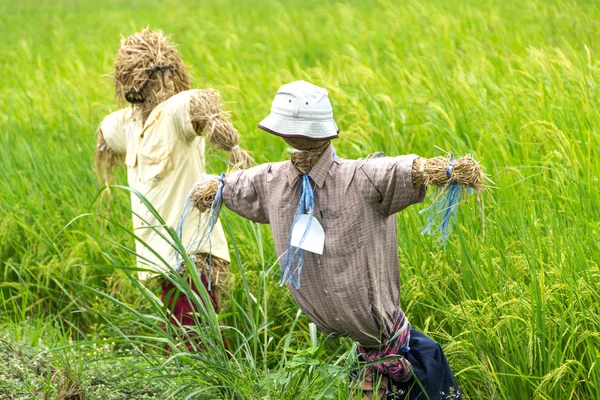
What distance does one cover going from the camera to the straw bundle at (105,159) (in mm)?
3521

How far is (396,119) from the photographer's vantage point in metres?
4.51

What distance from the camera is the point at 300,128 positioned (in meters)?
2.39

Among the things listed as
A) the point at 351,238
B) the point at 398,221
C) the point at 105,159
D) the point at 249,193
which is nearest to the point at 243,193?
the point at 249,193

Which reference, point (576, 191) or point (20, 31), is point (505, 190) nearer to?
point (576, 191)

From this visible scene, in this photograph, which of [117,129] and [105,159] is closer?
[117,129]

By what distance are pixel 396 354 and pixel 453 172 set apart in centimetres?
59

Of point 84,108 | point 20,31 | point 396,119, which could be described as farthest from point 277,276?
point 20,31

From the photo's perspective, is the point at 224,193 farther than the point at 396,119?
No

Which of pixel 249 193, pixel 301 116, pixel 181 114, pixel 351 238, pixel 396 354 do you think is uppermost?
pixel 301 116

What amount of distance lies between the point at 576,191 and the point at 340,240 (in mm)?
1276

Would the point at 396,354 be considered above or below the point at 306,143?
below

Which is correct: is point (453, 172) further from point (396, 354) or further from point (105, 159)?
point (105, 159)

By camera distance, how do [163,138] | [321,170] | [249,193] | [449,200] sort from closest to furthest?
[449,200]
[321,170]
[249,193]
[163,138]

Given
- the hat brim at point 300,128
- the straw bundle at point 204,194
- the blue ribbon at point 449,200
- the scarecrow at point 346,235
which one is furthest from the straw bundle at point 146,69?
the blue ribbon at point 449,200
